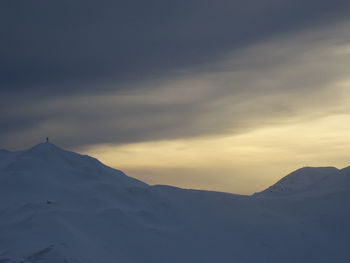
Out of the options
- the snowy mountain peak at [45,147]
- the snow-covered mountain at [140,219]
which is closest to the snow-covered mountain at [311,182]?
the snow-covered mountain at [140,219]

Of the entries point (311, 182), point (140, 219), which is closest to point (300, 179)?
point (311, 182)

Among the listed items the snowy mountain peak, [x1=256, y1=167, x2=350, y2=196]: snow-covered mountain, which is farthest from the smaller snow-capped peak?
the snowy mountain peak

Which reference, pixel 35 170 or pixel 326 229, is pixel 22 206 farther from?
pixel 326 229

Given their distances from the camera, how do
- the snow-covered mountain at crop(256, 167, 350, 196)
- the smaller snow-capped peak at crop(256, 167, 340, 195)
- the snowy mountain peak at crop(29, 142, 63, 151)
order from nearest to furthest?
the snowy mountain peak at crop(29, 142, 63, 151) → the snow-covered mountain at crop(256, 167, 350, 196) → the smaller snow-capped peak at crop(256, 167, 340, 195)

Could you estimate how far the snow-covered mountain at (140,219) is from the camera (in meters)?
68.1

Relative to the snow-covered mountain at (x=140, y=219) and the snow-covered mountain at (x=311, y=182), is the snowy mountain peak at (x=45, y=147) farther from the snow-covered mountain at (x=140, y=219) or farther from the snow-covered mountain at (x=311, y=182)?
the snow-covered mountain at (x=311, y=182)

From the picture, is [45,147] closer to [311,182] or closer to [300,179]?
[311,182]

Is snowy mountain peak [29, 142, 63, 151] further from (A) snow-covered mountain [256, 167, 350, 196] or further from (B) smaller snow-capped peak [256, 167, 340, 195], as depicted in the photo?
(B) smaller snow-capped peak [256, 167, 340, 195]

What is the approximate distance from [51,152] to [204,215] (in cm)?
2126

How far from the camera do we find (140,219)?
77.1 meters

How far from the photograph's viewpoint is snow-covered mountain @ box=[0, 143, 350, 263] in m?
68.1

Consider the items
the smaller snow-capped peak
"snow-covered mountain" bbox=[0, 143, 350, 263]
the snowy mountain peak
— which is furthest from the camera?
the smaller snow-capped peak

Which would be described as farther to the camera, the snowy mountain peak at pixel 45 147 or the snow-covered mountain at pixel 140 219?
the snowy mountain peak at pixel 45 147

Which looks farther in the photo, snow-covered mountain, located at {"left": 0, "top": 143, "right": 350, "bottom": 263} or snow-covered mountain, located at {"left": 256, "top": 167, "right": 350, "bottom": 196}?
snow-covered mountain, located at {"left": 256, "top": 167, "right": 350, "bottom": 196}
